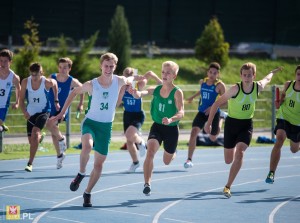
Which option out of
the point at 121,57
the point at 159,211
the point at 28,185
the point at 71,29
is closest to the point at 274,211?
the point at 159,211

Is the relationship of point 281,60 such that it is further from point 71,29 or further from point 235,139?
point 235,139

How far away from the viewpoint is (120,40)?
29.2 m

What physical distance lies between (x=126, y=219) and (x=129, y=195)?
2.24 meters

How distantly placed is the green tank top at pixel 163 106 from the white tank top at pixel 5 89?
4191 millimetres

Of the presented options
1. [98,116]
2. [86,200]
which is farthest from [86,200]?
[98,116]

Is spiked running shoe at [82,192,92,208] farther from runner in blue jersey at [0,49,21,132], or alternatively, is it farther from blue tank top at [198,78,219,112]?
blue tank top at [198,78,219,112]

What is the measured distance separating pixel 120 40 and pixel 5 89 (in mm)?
13038

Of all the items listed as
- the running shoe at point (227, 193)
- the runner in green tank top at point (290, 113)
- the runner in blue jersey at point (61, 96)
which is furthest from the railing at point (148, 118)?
the running shoe at point (227, 193)

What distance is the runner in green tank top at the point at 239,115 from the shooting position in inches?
524

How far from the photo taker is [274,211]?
40.1 feet

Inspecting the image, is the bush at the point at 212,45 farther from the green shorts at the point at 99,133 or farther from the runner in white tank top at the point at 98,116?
the green shorts at the point at 99,133

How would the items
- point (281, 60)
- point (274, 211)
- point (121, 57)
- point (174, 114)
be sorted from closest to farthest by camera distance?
point (274, 211), point (174, 114), point (121, 57), point (281, 60)

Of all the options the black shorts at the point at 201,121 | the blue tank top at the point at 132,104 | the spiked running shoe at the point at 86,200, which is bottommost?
the spiked running shoe at the point at 86,200

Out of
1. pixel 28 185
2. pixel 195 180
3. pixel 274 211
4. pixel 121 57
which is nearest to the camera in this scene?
pixel 274 211
